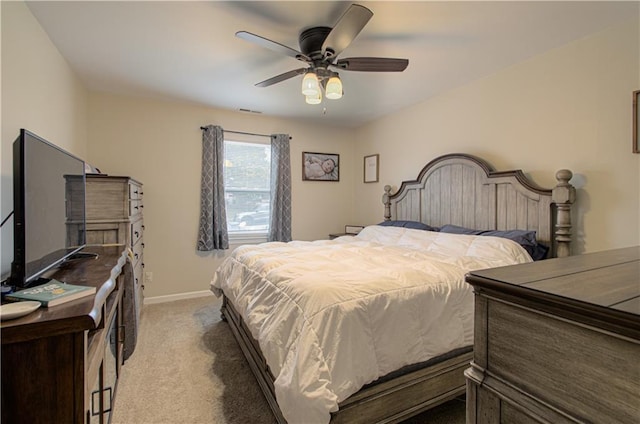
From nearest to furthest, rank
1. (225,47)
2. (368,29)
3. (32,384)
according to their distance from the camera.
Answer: (32,384) < (368,29) < (225,47)

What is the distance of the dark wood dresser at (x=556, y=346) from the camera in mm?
486

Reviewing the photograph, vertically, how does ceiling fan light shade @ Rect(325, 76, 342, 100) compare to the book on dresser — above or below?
above

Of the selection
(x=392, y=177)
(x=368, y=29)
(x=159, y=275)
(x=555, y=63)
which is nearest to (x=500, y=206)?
(x=555, y=63)

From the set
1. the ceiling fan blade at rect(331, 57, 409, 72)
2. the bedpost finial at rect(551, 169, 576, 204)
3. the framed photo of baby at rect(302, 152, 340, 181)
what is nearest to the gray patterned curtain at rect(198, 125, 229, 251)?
the framed photo of baby at rect(302, 152, 340, 181)

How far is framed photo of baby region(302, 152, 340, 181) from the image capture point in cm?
453

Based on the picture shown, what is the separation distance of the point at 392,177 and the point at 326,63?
7.58ft

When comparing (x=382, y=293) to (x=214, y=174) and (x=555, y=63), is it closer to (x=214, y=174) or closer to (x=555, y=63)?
(x=555, y=63)

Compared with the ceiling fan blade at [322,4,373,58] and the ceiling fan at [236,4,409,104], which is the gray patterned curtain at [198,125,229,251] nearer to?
the ceiling fan at [236,4,409,104]

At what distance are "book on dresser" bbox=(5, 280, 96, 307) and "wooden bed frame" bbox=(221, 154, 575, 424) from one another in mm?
1109

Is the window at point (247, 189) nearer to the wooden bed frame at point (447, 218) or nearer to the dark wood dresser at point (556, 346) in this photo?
the wooden bed frame at point (447, 218)

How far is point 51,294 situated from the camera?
924mm

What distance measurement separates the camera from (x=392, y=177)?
411 centimetres

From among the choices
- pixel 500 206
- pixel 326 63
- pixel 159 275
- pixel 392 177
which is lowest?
pixel 159 275

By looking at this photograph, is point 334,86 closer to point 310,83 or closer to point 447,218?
point 310,83
